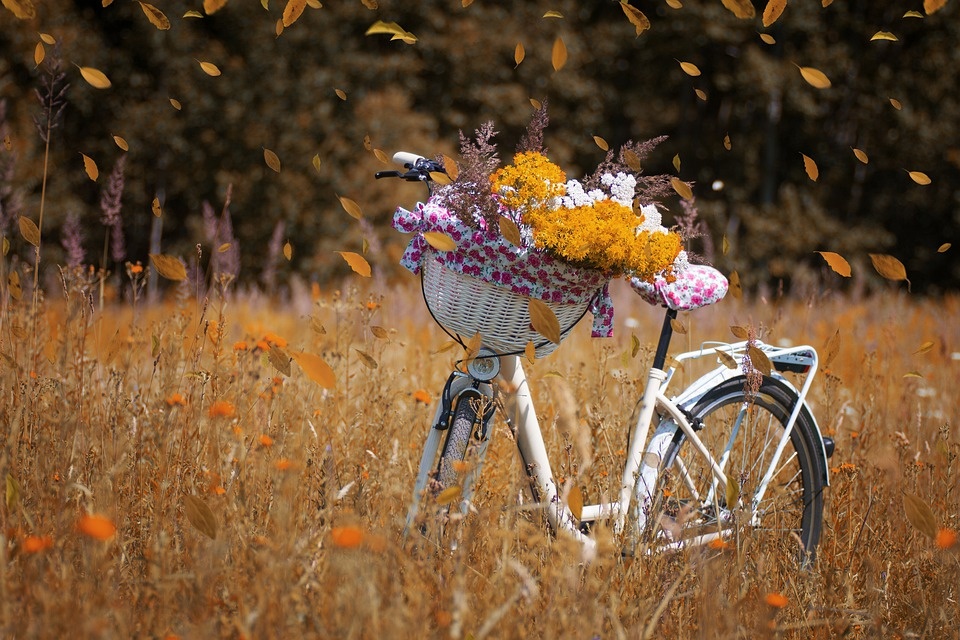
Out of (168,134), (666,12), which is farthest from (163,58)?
(666,12)

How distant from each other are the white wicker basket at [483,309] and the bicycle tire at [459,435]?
0.48ft

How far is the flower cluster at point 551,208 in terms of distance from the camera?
188 centimetres

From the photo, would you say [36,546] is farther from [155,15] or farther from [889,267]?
[889,267]

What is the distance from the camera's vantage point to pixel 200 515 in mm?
1599

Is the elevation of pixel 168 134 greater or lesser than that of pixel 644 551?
lesser

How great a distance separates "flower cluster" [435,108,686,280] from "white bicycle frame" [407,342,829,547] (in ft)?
1.27

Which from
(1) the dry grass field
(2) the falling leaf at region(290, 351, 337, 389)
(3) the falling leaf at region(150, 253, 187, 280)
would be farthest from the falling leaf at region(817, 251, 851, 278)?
(3) the falling leaf at region(150, 253, 187, 280)

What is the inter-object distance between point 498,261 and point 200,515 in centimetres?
85

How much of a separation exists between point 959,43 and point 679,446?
1482 centimetres

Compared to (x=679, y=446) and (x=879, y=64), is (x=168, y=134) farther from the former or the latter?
(x=879, y=64)

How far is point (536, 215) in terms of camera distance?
1886 millimetres

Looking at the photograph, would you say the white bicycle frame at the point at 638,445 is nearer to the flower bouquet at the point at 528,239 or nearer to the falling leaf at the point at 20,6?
the flower bouquet at the point at 528,239

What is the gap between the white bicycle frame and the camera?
→ 2150mm

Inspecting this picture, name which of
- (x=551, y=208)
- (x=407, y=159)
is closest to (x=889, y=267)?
(x=551, y=208)
